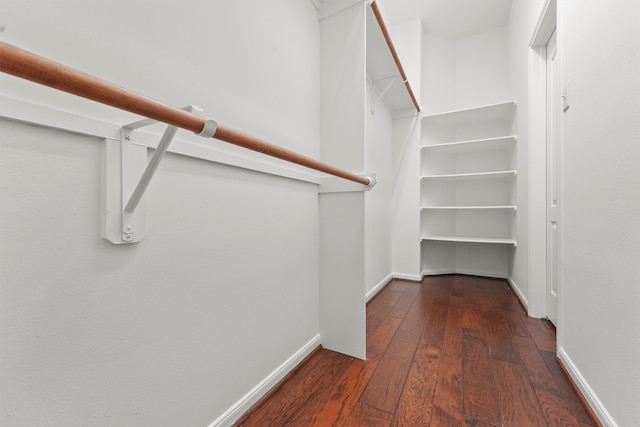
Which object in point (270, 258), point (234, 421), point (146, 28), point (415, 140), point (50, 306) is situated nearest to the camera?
point (50, 306)

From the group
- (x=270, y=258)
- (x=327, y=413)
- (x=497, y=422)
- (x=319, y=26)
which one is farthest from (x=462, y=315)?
(x=319, y=26)

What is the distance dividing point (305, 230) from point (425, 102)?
2.46 m

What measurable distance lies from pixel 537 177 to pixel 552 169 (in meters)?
0.10

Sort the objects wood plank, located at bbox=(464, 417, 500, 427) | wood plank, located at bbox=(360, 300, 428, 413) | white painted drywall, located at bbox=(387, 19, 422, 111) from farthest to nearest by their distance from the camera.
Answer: white painted drywall, located at bbox=(387, 19, 422, 111) → wood plank, located at bbox=(360, 300, 428, 413) → wood plank, located at bbox=(464, 417, 500, 427)

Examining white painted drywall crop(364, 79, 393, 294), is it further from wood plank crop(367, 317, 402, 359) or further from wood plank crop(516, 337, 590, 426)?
wood plank crop(516, 337, 590, 426)

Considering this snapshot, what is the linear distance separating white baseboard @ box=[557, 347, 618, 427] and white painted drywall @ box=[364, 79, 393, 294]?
117 centimetres

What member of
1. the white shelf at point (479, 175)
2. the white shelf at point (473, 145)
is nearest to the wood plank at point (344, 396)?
the white shelf at point (479, 175)

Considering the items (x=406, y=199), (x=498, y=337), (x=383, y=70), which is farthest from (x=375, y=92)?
(x=498, y=337)

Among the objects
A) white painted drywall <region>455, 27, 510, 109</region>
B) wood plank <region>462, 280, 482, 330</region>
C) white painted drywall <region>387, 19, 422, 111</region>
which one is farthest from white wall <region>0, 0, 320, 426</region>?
white painted drywall <region>455, 27, 510, 109</region>

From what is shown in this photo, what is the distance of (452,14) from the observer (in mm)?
2697

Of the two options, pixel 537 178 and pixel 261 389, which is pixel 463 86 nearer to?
pixel 537 178

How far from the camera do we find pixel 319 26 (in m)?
1.41

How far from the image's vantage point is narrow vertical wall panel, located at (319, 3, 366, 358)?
1.30 metres

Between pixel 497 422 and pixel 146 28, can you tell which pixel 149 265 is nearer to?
pixel 146 28
